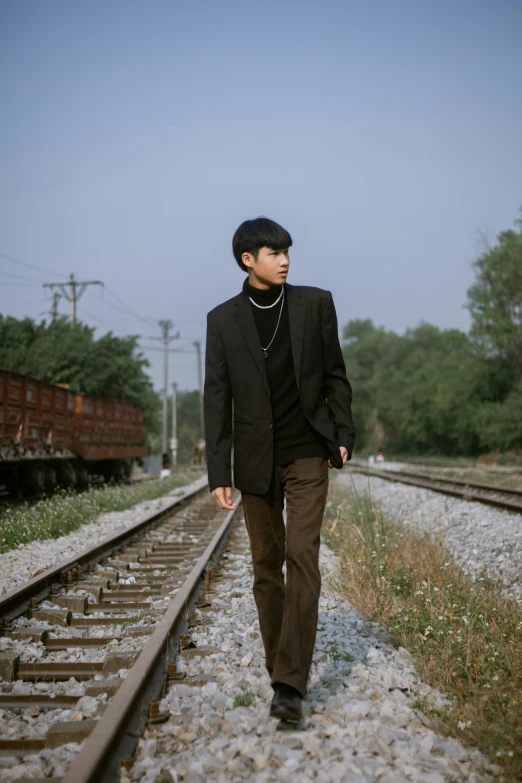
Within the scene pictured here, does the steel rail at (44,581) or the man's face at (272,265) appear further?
the steel rail at (44,581)

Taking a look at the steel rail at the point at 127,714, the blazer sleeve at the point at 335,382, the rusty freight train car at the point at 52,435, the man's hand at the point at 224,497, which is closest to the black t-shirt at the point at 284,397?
the blazer sleeve at the point at 335,382

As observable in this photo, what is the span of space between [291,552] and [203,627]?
5.72 ft

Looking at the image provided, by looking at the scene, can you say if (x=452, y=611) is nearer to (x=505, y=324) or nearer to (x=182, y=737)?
(x=182, y=737)

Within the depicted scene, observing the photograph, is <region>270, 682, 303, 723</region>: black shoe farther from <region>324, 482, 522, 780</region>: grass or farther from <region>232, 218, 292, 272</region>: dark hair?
<region>232, 218, 292, 272</region>: dark hair

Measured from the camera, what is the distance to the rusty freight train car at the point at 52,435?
46.8ft

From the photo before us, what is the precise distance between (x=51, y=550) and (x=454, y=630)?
17.1 feet

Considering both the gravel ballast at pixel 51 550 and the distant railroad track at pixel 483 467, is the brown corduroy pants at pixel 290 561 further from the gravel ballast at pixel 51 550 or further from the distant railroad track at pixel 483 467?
the distant railroad track at pixel 483 467

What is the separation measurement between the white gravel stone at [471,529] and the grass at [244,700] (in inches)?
88.9

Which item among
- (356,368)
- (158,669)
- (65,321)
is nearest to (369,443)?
(356,368)

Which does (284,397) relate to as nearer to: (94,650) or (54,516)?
(94,650)

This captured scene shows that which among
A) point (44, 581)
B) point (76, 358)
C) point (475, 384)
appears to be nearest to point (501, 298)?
point (475, 384)

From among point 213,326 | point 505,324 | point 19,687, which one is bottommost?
point 19,687

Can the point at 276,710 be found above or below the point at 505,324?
below

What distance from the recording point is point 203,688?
365 centimetres
